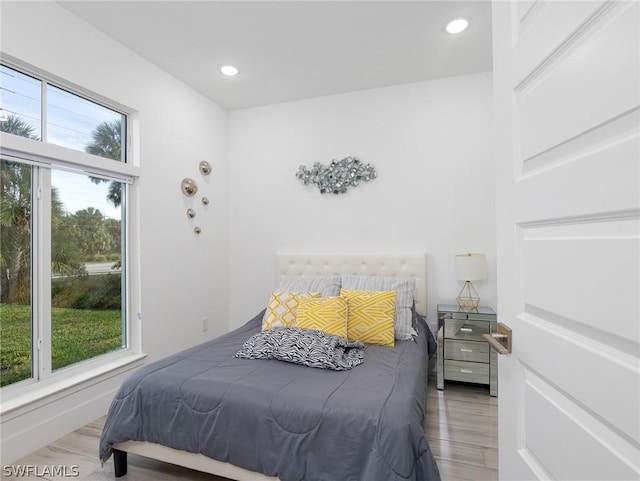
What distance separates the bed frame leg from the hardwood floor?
0.13ft

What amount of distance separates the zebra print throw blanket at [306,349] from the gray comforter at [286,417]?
60mm

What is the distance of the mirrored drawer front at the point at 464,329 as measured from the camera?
289 cm

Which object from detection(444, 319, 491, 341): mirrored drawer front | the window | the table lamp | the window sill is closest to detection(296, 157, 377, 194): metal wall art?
the table lamp

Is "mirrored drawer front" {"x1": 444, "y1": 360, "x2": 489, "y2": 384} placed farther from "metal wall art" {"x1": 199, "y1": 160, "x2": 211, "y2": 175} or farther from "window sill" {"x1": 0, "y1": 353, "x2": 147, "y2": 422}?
"metal wall art" {"x1": 199, "y1": 160, "x2": 211, "y2": 175}

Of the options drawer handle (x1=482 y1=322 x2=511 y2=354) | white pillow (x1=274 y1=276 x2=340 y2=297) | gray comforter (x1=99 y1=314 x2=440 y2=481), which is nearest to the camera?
drawer handle (x1=482 y1=322 x2=511 y2=354)

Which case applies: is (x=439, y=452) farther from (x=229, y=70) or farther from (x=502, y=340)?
(x=229, y=70)

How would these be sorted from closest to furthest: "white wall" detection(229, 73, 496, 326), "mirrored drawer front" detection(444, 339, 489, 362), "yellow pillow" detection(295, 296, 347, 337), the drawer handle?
1. the drawer handle
2. "yellow pillow" detection(295, 296, 347, 337)
3. "mirrored drawer front" detection(444, 339, 489, 362)
4. "white wall" detection(229, 73, 496, 326)

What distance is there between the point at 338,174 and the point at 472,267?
62.0 inches

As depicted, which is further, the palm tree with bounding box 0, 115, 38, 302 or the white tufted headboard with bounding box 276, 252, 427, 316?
the white tufted headboard with bounding box 276, 252, 427, 316

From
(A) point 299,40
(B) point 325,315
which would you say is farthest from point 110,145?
(B) point 325,315

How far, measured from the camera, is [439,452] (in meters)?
2.08

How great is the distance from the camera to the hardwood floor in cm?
190

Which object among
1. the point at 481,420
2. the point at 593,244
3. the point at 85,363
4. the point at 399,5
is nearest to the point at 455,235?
the point at 481,420

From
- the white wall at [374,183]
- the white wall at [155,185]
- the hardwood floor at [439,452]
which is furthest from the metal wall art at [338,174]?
the hardwood floor at [439,452]
